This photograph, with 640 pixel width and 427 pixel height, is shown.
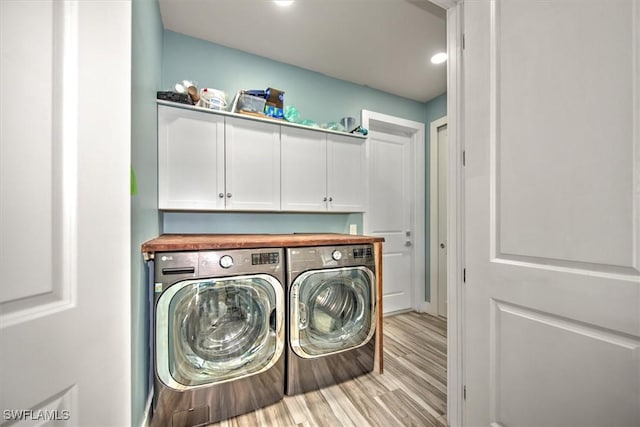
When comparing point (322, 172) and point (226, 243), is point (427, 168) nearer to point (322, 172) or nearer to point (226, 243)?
point (322, 172)

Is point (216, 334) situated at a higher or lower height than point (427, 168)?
lower

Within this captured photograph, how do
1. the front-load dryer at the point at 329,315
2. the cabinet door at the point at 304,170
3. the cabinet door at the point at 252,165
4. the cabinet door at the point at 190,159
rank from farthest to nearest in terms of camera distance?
the cabinet door at the point at 304,170, the cabinet door at the point at 252,165, the cabinet door at the point at 190,159, the front-load dryer at the point at 329,315

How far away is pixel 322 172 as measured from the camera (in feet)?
7.45

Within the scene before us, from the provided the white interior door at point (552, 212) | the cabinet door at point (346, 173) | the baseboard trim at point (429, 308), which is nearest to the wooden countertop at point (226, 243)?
the cabinet door at point (346, 173)

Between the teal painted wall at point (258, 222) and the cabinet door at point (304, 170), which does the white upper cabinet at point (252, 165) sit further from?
the teal painted wall at point (258, 222)

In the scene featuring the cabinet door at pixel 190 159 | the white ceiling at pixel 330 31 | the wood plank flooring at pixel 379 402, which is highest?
the white ceiling at pixel 330 31

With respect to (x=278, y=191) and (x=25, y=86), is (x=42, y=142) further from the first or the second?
(x=278, y=191)

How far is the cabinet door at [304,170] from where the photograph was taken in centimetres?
212

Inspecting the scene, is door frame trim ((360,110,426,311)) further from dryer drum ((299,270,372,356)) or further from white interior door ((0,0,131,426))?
white interior door ((0,0,131,426))

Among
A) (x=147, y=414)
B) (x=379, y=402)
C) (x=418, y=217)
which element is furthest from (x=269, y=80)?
(x=379, y=402)

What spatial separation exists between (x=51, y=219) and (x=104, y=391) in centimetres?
47

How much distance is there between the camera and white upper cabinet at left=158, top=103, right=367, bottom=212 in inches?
68.2

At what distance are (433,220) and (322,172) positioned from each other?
1.60 metres


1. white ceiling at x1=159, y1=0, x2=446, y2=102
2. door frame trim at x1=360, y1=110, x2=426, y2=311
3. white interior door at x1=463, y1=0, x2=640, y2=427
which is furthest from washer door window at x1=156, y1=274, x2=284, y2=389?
door frame trim at x1=360, y1=110, x2=426, y2=311
